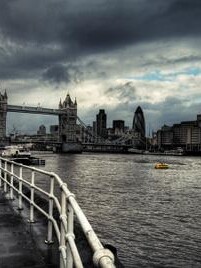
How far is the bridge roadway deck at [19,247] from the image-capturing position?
698cm

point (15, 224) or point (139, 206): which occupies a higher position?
point (15, 224)

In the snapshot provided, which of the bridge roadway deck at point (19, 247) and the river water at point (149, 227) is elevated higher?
the bridge roadway deck at point (19, 247)

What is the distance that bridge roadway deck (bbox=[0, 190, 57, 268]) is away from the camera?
22.9ft

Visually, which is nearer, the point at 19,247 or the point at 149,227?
the point at 19,247

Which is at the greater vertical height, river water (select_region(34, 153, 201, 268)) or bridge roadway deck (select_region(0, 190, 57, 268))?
bridge roadway deck (select_region(0, 190, 57, 268))

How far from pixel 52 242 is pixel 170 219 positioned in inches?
748

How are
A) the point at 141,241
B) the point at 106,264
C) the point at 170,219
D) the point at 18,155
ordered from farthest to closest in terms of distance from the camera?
the point at 18,155 → the point at 170,219 → the point at 141,241 → the point at 106,264

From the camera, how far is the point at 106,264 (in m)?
2.88

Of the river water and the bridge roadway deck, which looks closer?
the bridge roadway deck

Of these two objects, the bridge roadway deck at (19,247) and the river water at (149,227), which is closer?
the bridge roadway deck at (19,247)

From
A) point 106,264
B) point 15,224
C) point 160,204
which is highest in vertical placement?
point 106,264

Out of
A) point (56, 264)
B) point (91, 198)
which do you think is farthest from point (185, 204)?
point (56, 264)

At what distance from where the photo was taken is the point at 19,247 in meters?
7.98

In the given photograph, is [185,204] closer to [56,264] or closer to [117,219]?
[117,219]
